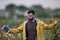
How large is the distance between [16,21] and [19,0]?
0.42m

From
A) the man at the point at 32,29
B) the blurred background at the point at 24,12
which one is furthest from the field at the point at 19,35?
the man at the point at 32,29

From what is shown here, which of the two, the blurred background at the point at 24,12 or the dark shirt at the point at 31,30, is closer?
the dark shirt at the point at 31,30

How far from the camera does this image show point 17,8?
4.19 meters

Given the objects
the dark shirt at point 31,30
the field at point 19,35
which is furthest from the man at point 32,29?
the field at point 19,35

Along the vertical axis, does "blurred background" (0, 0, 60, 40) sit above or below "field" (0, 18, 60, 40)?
above

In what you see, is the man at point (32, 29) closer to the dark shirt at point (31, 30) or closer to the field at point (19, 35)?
the dark shirt at point (31, 30)

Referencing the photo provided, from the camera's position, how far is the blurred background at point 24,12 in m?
4.08

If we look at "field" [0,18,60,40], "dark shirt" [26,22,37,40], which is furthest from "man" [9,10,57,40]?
"field" [0,18,60,40]

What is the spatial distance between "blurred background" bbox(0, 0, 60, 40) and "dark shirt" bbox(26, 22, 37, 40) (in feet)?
2.33

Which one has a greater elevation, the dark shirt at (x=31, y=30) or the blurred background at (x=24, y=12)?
the blurred background at (x=24, y=12)

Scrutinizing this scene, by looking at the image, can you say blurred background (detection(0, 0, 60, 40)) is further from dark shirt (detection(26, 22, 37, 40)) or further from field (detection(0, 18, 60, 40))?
dark shirt (detection(26, 22, 37, 40))

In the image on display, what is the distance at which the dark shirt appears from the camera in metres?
3.32

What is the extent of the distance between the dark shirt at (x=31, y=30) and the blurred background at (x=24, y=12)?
2.33 ft

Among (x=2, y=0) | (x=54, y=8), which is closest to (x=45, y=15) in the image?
(x=54, y=8)
